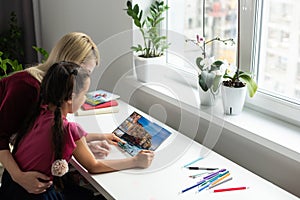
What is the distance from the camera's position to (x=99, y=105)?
2053 millimetres

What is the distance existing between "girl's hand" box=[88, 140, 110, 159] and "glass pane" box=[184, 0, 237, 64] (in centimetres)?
67

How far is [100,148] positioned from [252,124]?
1.84 feet

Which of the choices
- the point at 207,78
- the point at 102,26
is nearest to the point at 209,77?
the point at 207,78

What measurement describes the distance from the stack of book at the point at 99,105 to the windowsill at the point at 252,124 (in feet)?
0.69

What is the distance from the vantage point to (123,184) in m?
1.43

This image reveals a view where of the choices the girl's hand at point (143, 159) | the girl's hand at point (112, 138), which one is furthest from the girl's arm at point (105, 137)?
the girl's hand at point (143, 159)

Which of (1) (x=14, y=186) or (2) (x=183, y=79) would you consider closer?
(1) (x=14, y=186)

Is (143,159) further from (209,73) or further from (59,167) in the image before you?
(209,73)

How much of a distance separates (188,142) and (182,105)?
30cm

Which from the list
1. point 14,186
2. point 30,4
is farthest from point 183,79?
point 30,4

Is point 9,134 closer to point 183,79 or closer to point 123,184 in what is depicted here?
point 123,184

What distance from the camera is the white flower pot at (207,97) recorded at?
6.14 feet

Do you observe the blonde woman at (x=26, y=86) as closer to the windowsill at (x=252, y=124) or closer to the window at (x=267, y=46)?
the windowsill at (x=252, y=124)

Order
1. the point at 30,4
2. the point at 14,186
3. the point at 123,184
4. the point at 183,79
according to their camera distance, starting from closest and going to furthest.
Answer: the point at 123,184
the point at 14,186
the point at 183,79
the point at 30,4
